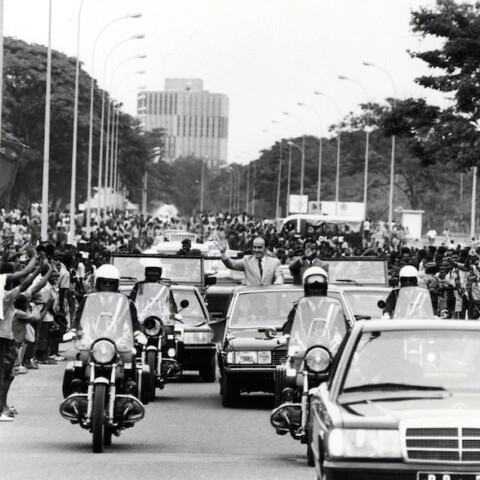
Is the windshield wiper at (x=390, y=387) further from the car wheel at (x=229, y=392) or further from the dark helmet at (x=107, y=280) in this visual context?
the car wheel at (x=229, y=392)

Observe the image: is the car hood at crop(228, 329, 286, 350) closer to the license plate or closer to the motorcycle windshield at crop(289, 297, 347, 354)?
the motorcycle windshield at crop(289, 297, 347, 354)

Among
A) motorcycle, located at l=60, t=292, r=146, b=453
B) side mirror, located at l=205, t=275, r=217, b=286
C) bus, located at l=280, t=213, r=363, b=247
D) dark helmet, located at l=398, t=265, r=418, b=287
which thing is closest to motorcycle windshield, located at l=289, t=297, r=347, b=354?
motorcycle, located at l=60, t=292, r=146, b=453

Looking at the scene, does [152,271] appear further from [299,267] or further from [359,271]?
[359,271]

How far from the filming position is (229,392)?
1841cm

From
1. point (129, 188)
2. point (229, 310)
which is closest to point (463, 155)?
point (229, 310)

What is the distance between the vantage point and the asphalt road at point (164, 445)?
1249cm

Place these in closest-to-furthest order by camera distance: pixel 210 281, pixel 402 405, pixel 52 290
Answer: pixel 402 405 → pixel 52 290 → pixel 210 281

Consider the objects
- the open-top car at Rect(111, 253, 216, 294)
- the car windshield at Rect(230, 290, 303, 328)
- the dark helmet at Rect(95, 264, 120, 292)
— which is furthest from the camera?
the open-top car at Rect(111, 253, 216, 294)

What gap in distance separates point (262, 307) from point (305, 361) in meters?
5.99

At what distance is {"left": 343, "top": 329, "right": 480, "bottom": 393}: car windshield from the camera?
982 centimetres

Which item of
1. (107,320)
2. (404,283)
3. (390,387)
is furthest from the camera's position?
(404,283)

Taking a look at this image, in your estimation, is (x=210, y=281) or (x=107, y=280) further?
(x=210, y=281)

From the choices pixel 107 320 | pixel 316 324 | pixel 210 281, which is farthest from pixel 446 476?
pixel 210 281

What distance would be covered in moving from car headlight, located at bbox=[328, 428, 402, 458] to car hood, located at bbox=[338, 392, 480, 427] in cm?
5
